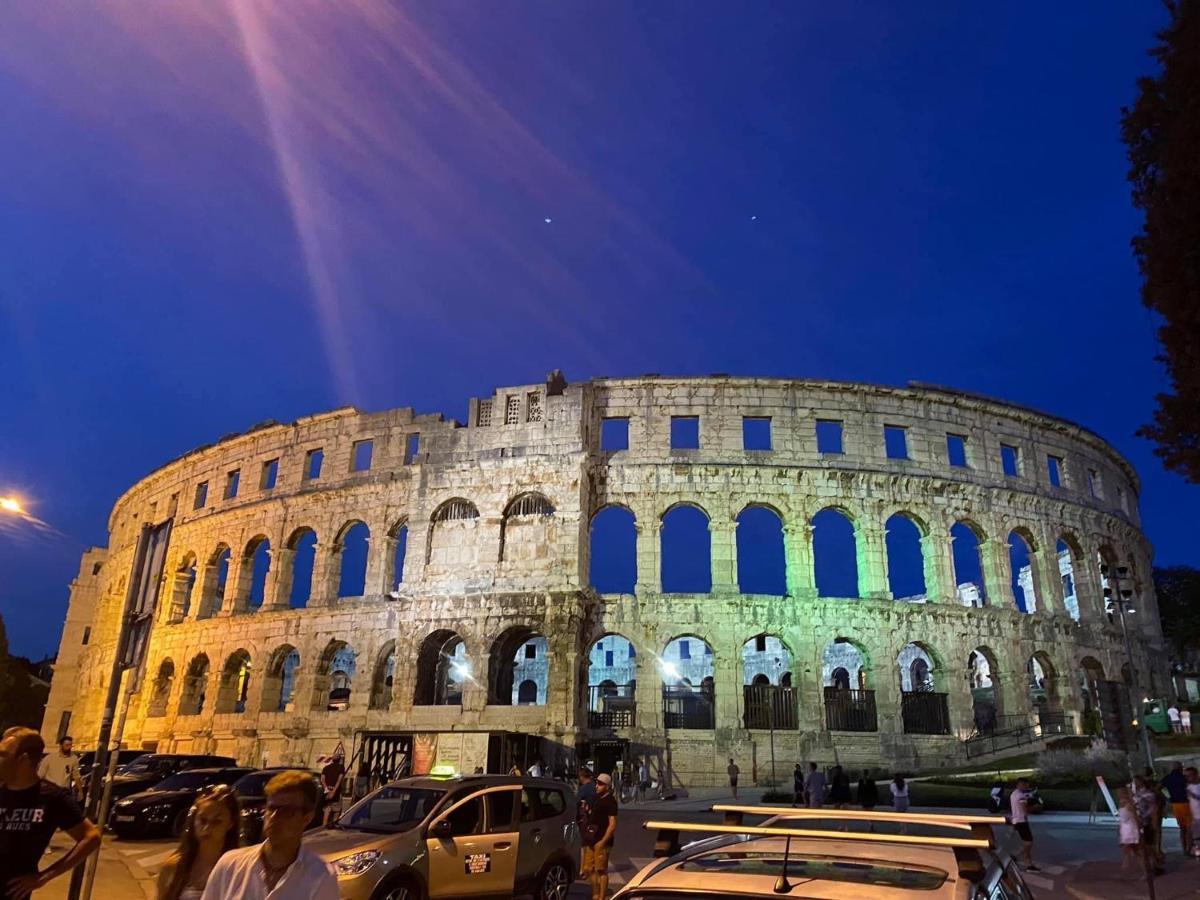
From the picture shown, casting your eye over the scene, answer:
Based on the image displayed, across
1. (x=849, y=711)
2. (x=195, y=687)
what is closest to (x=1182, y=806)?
(x=849, y=711)

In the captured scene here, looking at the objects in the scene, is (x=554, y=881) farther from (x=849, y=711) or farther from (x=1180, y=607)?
(x=1180, y=607)

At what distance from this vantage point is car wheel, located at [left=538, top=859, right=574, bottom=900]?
979 cm

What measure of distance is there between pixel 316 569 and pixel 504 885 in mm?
26820

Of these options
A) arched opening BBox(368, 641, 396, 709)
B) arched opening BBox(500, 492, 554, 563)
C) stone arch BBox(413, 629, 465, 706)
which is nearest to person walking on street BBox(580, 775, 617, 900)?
arched opening BBox(500, 492, 554, 563)

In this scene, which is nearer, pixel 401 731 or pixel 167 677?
pixel 401 731

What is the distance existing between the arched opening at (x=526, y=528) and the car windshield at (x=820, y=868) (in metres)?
26.3

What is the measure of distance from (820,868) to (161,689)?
41.6 m

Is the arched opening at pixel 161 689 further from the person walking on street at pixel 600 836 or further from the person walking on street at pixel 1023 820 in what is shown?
the person walking on street at pixel 1023 820

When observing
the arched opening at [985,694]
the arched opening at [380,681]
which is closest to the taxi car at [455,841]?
the arched opening at [380,681]

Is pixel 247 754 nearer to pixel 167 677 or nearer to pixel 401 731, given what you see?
pixel 167 677

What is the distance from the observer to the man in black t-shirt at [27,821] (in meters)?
4.37

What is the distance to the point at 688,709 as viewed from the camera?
29.9 metres

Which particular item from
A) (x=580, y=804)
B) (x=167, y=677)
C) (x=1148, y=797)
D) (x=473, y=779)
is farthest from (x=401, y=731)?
(x=167, y=677)

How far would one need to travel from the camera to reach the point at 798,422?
103 feet
